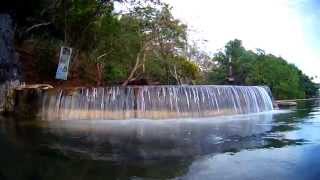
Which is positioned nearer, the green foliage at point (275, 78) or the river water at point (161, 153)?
the river water at point (161, 153)

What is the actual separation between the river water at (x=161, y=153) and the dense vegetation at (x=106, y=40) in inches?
279

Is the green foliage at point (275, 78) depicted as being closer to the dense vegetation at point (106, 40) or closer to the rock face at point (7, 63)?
the dense vegetation at point (106, 40)

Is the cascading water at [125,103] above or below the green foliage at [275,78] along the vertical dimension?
below

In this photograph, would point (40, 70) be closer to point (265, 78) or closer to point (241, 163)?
point (241, 163)

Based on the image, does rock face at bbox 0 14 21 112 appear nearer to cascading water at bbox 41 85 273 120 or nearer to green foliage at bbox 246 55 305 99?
cascading water at bbox 41 85 273 120

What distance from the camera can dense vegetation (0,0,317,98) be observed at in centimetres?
1727

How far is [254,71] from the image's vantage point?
121ft

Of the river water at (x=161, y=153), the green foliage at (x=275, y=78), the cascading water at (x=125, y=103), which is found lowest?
the river water at (x=161, y=153)

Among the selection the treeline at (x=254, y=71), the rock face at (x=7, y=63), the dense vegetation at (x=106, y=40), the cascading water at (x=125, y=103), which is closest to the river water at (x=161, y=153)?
the cascading water at (x=125, y=103)

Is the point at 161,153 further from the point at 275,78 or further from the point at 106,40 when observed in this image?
the point at 275,78

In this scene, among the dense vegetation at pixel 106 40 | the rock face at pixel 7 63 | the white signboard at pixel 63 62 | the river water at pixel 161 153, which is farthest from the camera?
the dense vegetation at pixel 106 40

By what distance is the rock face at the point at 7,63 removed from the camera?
15.4 metres

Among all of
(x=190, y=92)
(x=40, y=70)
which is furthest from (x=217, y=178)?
(x=40, y=70)

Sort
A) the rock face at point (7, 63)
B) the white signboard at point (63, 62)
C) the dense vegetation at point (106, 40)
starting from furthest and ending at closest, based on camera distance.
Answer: the dense vegetation at point (106, 40) < the rock face at point (7, 63) < the white signboard at point (63, 62)
